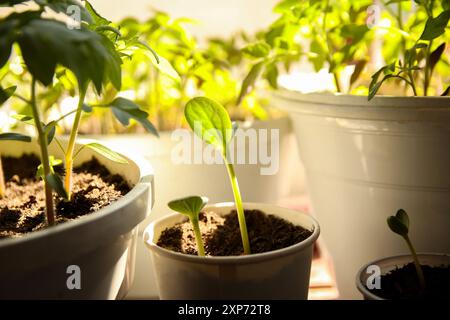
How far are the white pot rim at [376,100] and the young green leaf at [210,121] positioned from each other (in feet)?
0.72

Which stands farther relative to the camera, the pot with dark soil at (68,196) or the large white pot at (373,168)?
the large white pot at (373,168)

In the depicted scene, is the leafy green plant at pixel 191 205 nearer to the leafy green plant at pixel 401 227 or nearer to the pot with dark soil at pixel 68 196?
the pot with dark soil at pixel 68 196

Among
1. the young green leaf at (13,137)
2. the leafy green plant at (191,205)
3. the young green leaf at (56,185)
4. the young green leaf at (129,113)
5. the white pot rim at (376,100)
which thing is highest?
the young green leaf at (129,113)

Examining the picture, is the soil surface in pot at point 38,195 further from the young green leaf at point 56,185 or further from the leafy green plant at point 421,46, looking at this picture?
the leafy green plant at point 421,46

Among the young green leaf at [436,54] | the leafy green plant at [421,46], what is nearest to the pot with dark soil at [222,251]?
the leafy green plant at [421,46]

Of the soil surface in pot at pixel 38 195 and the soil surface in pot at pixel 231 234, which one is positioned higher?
the soil surface in pot at pixel 38 195

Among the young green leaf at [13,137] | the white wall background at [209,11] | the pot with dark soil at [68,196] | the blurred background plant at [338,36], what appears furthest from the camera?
the white wall background at [209,11]

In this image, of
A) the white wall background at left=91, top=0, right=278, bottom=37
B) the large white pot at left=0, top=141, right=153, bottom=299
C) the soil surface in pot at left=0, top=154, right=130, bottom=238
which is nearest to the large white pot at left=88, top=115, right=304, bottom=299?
the soil surface in pot at left=0, top=154, right=130, bottom=238

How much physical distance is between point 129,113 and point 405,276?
413mm

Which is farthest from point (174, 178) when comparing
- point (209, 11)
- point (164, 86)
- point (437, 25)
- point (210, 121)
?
point (209, 11)

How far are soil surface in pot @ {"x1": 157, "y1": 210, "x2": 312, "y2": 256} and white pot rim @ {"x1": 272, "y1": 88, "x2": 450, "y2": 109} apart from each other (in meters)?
0.20

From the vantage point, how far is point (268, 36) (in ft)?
2.96

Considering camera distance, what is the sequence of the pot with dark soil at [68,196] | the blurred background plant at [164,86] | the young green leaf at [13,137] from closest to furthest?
the pot with dark soil at [68,196]
the young green leaf at [13,137]
the blurred background plant at [164,86]

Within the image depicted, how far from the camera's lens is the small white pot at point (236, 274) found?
60 cm
